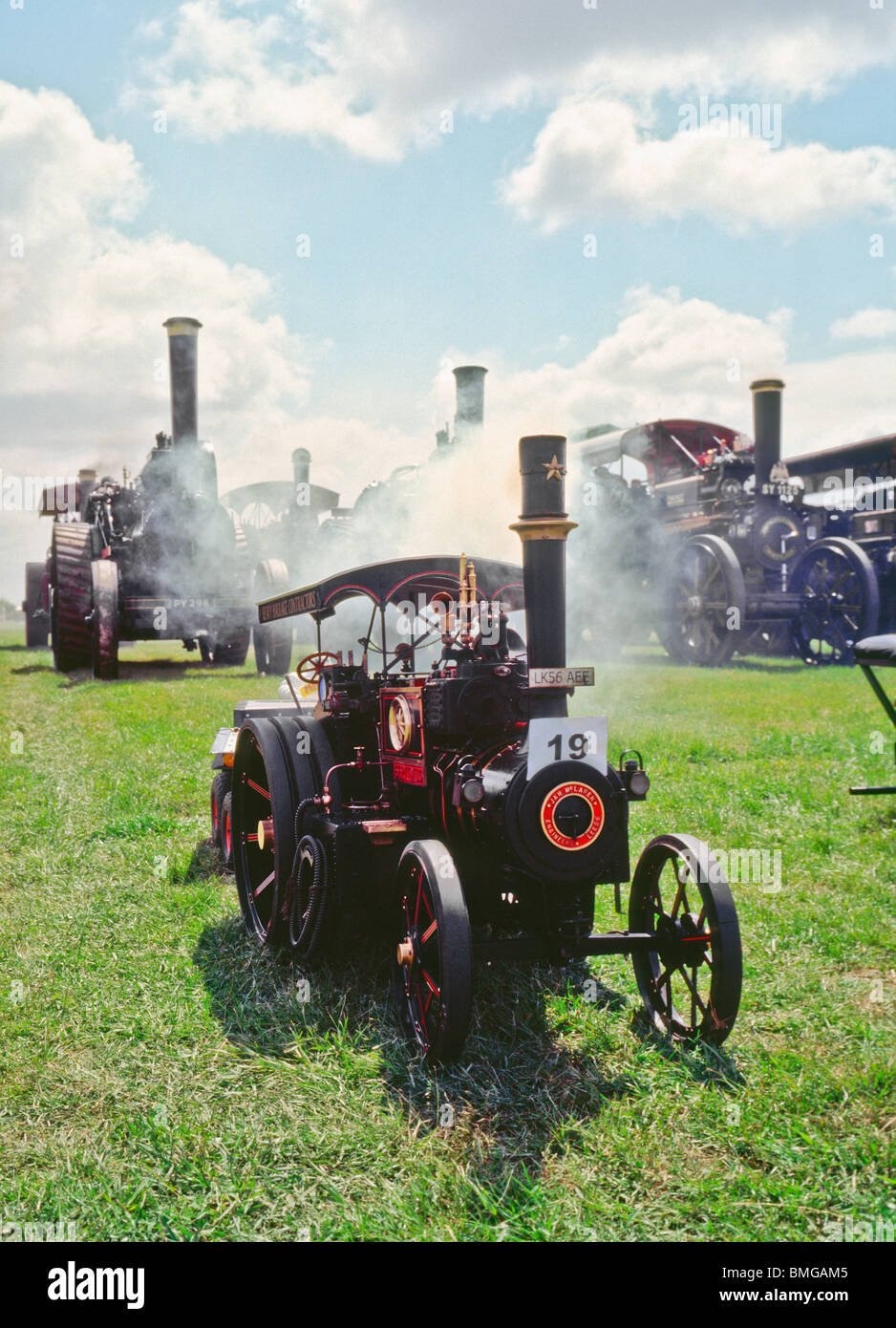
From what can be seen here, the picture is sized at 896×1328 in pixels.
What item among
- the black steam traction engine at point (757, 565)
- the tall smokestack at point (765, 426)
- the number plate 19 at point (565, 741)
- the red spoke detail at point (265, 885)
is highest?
the tall smokestack at point (765, 426)

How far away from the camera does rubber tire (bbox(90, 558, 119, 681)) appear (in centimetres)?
1540

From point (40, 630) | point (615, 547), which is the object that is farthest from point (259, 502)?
point (615, 547)

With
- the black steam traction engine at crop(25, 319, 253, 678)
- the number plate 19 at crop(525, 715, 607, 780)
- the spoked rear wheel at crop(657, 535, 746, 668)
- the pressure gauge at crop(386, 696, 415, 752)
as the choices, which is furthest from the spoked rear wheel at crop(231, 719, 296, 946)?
the spoked rear wheel at crop(657, 535, 746, 668)

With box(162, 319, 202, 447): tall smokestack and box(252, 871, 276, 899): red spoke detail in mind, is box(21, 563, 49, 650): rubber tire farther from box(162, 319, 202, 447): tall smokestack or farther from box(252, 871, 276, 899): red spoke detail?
box(252, 871, 276, 899): red spoke detail

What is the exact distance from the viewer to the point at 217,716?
11.8 meters

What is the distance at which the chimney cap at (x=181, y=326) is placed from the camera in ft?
57.3

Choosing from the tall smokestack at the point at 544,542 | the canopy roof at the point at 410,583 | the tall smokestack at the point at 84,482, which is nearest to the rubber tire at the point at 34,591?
the tall smokestack at the point at 84,482

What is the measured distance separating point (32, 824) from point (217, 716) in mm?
4944

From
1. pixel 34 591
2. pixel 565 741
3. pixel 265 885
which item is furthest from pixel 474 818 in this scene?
pixel 34 591

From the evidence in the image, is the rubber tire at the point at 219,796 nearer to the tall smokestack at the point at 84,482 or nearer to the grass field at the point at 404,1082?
the grass field at the point at 404,1082

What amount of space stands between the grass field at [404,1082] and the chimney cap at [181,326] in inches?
521

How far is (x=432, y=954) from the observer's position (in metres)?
3.57

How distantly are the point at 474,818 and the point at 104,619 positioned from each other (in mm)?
13038
